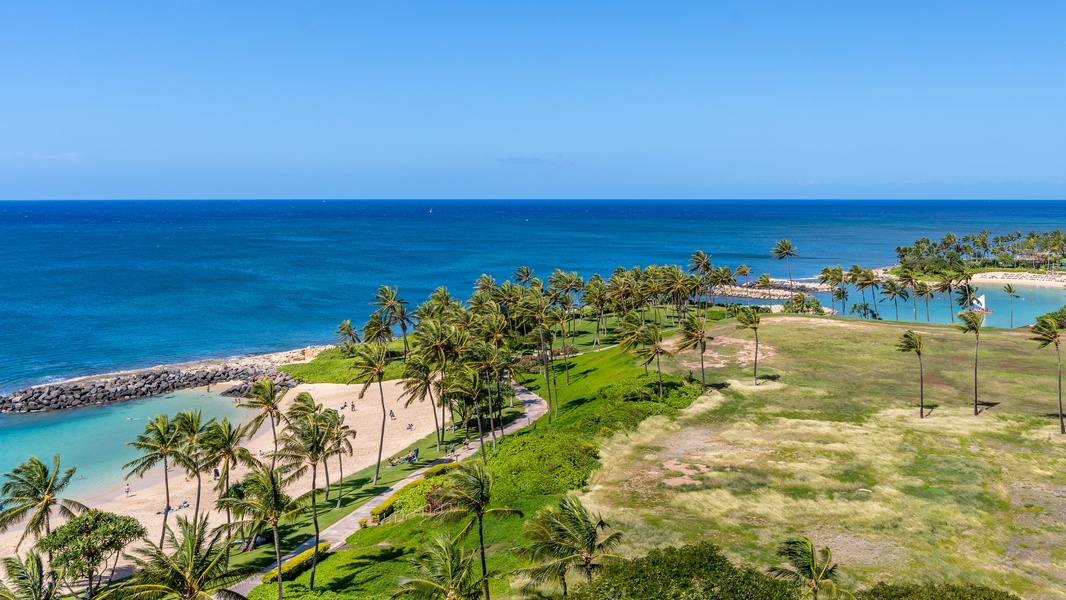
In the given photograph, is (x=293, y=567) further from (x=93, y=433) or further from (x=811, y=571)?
(x=93, y=433)

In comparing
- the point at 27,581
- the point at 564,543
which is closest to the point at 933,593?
the point at 564,543

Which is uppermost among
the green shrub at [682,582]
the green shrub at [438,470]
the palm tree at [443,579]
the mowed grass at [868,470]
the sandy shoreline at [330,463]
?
the palm tree at [443,579]

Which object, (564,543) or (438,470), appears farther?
(438,470)

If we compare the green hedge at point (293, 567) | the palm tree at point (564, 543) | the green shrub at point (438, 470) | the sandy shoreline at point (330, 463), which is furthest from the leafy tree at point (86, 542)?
the palm tree at point (564, 543)

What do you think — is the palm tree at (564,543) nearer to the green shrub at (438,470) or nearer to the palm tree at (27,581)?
the palm tree at (27,581)

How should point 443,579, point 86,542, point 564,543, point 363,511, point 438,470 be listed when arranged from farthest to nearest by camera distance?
1. point 438,470
2. point 363,511
3. point 86,542
4. point 564,543
5. point 443,579

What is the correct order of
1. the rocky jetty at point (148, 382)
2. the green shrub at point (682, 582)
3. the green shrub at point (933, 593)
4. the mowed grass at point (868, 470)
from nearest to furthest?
the green shrub at point (682, 582)
the green shrub at point (933, 593)
the mowed grass at point (868, 470)
the rocky jetty at point (148, 382)

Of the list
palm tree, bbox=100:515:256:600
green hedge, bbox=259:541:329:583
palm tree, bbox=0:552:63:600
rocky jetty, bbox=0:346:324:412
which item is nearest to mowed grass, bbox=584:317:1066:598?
green hedge, bbox=259:541:329:583

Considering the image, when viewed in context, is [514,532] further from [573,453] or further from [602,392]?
[602,392]
